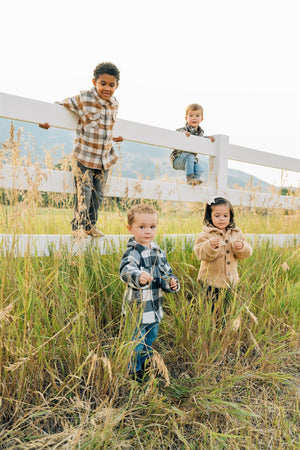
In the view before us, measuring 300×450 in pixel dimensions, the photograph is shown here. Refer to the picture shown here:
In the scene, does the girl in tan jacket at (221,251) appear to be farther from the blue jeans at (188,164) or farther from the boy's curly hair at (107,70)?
the blue jeans at (188,164)

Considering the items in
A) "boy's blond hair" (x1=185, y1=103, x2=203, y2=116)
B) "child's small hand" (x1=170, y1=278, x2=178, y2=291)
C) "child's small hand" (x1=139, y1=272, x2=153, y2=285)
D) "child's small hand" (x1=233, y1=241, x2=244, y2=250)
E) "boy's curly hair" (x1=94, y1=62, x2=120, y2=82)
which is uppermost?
"boy's blond hair" (x1=185, y1=103, x2=203, y2=116)

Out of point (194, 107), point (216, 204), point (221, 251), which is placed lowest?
point (221, 251)

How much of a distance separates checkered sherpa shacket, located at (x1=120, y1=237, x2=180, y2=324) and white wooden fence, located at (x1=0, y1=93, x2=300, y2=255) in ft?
1.47

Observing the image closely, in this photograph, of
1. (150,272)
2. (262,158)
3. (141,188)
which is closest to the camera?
(150,272)

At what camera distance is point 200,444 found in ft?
6.20

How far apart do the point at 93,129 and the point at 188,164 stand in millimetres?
1845

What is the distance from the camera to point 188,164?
5.25 meters

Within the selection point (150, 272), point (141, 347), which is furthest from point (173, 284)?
point (141, 347)

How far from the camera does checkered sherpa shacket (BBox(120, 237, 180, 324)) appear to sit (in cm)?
221

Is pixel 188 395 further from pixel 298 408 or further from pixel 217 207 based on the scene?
pixel 217 207

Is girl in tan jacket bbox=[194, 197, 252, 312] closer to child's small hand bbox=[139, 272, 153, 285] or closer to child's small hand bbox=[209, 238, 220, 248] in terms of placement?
child's small hand bbox=[209, 238, 220, 248]

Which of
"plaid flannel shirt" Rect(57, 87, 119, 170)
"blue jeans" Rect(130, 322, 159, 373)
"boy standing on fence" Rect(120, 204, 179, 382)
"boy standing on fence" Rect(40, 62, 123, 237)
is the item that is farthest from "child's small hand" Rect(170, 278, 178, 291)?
"plaid flannel shirt" Rect(57, 87, 119, 170)

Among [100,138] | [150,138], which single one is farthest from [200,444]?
[150,138]

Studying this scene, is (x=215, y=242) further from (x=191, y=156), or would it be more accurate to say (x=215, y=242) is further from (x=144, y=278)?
(x=191, y=156)
